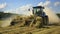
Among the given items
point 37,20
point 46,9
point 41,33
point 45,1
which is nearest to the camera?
point 41,33

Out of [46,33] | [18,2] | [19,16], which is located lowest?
[46,33]

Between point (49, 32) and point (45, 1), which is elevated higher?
point (45, 1)

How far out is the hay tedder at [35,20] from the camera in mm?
4852

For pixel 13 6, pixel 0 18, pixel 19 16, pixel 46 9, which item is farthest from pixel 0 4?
pixel 46 9

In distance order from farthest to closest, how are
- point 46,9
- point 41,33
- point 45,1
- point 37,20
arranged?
point 46,9, point 45,1, point 37,20, point 41,33

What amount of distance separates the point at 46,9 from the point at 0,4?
1516mm

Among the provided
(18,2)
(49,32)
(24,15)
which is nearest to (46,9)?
(24,15)

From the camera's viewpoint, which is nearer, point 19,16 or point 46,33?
point 46,33

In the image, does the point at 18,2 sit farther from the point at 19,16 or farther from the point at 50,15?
the point at 50,15

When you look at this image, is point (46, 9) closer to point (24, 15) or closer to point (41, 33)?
point (24, 15)

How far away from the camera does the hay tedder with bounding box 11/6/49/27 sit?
485cm

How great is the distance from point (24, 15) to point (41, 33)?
1.74 metres

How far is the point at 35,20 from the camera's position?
4895 mm

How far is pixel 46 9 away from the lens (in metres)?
5.75
